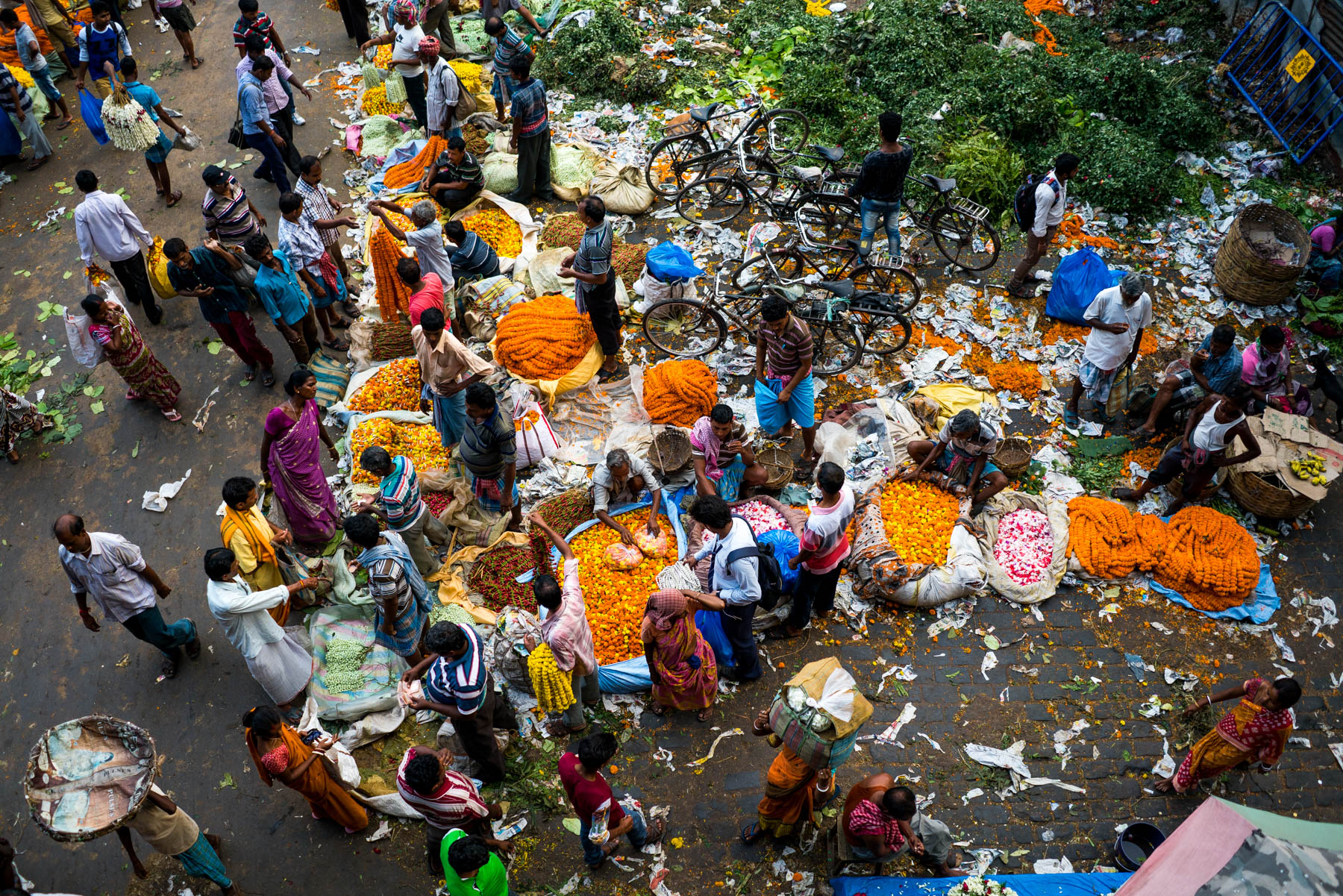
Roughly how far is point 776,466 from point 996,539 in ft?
6.45

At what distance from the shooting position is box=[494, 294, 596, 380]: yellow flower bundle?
842cm

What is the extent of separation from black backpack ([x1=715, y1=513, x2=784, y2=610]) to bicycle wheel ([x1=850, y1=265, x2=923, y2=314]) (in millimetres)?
3235

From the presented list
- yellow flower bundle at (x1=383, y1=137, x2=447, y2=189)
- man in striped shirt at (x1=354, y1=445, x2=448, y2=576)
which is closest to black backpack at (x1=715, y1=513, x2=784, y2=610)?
man in striped shirt at (x1=354, y1=445, x2=448, y2=576)

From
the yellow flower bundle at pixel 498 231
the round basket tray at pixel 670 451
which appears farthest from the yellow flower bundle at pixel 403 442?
the yellow flower bundle at pixel 498 231

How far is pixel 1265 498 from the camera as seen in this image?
7137 millimetres

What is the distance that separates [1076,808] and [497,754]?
3.98 m

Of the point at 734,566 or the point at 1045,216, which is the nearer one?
the point at 734,566

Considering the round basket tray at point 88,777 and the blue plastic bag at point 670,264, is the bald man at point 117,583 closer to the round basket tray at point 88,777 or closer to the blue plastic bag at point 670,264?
the round basket tray at point 88,777

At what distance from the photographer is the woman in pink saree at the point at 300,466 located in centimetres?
668

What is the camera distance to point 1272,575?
7.02m

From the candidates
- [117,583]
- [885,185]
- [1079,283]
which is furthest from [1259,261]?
[117,583]

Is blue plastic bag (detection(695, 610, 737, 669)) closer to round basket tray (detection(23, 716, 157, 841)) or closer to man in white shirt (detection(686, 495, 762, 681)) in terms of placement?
man in white shirt (detection(686, 495, 762, 681))

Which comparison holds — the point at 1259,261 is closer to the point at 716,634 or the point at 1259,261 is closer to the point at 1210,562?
the point at 1210,562

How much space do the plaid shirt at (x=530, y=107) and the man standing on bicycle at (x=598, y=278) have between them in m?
2.11
